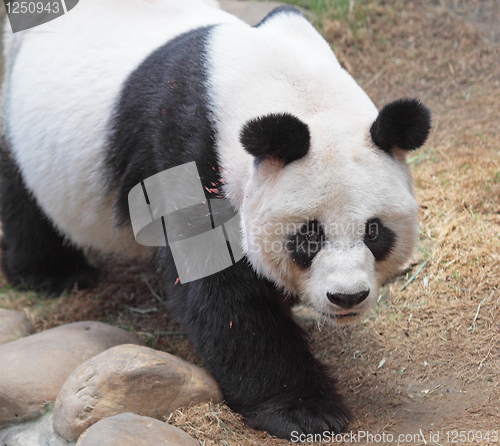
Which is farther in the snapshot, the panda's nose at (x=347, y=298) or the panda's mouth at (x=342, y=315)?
the panda's mouth at (x=342, y=315)

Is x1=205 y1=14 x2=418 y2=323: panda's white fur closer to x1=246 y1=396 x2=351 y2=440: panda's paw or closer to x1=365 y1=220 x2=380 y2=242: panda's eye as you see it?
x1=365 y1=220 x2=380 y2=242: panda's eye

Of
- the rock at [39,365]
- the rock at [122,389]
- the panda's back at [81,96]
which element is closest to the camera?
the rock at [122,389]

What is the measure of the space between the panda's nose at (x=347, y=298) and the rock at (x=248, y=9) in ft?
15.5

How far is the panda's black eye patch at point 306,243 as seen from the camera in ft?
8.11

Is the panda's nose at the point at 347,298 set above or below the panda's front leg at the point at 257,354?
above

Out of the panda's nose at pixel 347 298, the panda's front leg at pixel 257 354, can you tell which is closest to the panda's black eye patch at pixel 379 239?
the panda's nose at pixel 347 298

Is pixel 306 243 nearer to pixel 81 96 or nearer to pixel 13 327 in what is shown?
pixel 81 96

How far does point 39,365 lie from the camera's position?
3139 mm

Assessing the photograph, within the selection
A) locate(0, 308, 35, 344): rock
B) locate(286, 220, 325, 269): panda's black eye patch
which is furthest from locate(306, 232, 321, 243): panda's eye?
locate(0, 308, 35, 344): rock

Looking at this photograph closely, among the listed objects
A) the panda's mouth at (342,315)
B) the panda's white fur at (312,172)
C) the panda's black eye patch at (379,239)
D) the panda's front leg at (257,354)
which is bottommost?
the panda's front leg at (257,354)

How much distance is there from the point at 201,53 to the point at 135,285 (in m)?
2.57

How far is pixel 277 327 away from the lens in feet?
9.90

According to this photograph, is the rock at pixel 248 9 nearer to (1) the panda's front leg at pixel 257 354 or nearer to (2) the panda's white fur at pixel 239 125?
(2) the panda's white fur at pixel 239 125

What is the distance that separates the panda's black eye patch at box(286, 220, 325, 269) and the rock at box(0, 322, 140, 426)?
1.57 metres
